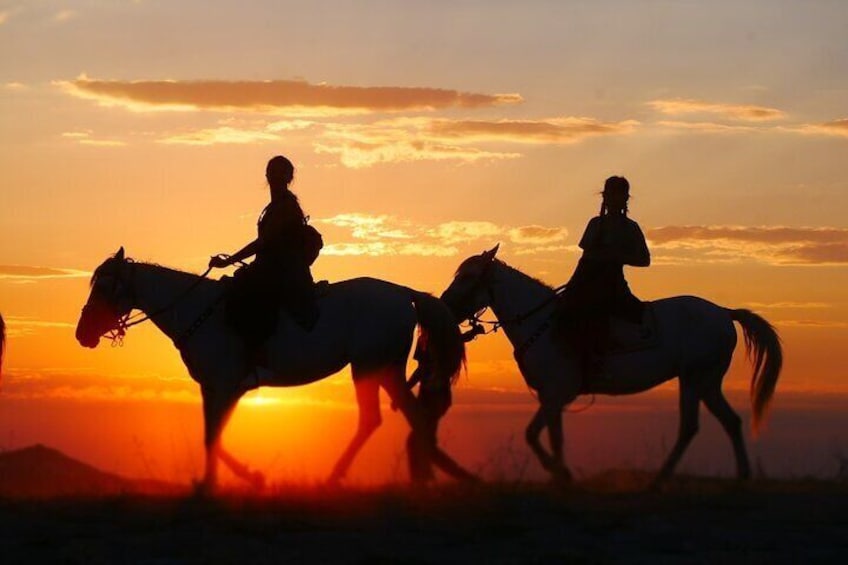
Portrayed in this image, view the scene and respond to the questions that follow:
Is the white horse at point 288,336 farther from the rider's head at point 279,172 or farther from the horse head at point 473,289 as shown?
the rider's head at point 279,172

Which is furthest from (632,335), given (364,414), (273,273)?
(273,273)

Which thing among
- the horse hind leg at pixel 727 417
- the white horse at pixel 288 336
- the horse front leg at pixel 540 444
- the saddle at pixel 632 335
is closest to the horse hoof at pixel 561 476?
the horse front leg at pixel 540 444

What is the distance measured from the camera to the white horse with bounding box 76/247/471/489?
46.0 ft

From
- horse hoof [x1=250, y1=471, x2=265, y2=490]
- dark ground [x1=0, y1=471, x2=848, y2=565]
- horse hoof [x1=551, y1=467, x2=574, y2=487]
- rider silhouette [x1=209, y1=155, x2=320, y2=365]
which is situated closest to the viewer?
dark ground [x1=0, y1=471, x2=848, y2=565]

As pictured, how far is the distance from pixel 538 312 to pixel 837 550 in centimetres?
568

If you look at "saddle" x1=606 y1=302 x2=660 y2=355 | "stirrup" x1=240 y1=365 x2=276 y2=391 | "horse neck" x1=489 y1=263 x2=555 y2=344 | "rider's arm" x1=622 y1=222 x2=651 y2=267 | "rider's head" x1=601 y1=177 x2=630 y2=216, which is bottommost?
"stirrup" x1=240 y1=365 x2=276 y2=391

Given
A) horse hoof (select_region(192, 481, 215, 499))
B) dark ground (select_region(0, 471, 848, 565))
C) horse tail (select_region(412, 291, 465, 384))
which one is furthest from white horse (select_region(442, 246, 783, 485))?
horse hoof (select_region(192, 481, 215, 499))

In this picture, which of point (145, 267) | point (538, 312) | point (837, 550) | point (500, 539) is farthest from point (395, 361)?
point (837, 550)

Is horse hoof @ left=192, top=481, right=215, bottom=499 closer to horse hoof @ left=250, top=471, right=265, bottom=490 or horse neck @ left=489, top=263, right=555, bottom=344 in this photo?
horse hoof @ left=250, top=471, right=265, bottom=490

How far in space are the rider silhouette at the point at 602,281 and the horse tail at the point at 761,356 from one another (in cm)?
156

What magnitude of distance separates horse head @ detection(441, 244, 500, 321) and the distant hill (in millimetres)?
3600

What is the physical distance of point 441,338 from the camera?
14.6 m

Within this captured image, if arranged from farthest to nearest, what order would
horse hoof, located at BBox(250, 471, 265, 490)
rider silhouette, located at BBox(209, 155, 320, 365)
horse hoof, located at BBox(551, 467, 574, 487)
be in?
rider silhouette, located at BBox(209, 155, 320, 365) < horse hoof, located at BBox(551, 467, 574, 487) < horse hoof, located at BBox(250, 471, 265, 490)

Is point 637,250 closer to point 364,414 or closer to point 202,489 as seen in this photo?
point 364,414
